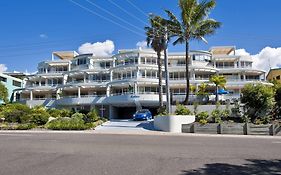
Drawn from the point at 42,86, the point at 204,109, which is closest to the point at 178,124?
the point at 204,109

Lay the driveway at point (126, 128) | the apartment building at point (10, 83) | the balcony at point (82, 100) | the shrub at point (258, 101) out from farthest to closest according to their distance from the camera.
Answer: the apartment building at point (10, 83) → the balcony at point (82, 100) → the shrub at point (258, 101) → the driveway at point (126, 128)

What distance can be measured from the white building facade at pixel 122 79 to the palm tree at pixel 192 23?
1240 centimetres

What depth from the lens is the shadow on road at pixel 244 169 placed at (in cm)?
828

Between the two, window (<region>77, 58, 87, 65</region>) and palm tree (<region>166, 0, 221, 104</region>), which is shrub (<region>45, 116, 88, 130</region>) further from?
window (<region>77, 58, 87, 65</region>)

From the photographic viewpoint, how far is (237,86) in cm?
4978

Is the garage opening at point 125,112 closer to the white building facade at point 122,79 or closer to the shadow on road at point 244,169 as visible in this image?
the white building facade at point 122,79

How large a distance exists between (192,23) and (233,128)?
14200 mm

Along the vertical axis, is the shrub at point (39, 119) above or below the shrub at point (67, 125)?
above

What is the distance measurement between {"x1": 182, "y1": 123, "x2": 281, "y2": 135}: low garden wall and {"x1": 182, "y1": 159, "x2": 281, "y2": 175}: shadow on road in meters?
14.3

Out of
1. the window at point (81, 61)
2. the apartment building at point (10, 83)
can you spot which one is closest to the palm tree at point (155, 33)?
the window at point (81, 61)

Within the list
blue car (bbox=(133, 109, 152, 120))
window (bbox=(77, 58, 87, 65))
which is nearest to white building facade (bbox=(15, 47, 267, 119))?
window (bbox=(77, 58, 87, 65))

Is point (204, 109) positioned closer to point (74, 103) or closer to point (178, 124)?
point (178, 124)

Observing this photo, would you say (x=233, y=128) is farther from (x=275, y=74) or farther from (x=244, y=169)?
(x=275, y=74)

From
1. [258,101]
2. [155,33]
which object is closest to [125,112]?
[155,33]
